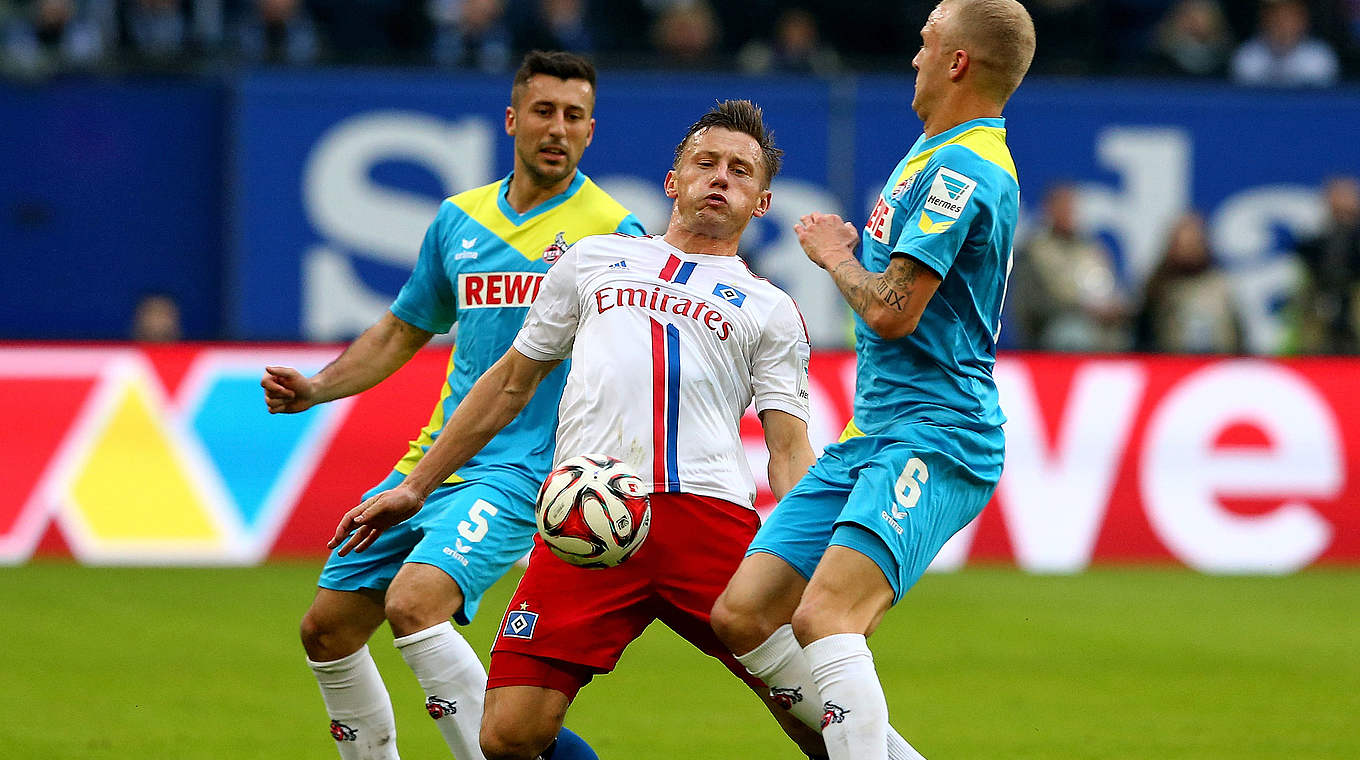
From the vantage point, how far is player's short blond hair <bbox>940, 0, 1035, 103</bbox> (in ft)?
17.9

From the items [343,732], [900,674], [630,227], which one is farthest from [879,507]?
[900,674]

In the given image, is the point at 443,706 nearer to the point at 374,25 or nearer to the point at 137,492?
the point at 137,492

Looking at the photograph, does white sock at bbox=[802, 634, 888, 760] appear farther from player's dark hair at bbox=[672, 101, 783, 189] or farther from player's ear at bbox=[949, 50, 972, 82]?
player's ear at bbox=[949, 50, 972, 82]

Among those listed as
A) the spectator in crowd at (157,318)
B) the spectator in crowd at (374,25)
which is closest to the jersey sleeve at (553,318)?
the spectator in crowd at (157,318)

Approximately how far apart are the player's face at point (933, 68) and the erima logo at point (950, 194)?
1.16 feet

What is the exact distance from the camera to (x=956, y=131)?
5.46 meters

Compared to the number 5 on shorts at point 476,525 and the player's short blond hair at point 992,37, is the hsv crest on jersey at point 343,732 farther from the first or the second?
the player's short blond hair at point 992,37

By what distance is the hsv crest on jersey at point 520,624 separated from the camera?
5410 millimetres

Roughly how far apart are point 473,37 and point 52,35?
361 cm

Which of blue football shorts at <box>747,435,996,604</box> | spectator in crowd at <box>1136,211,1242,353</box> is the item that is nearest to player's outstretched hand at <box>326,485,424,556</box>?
blue football shorts at <box>747,435,996,604</box>

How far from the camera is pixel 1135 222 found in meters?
16.4

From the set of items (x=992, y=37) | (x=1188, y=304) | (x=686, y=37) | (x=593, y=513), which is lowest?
(x=1188, y=304)

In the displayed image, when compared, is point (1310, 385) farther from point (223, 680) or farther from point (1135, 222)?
point (223, 680)

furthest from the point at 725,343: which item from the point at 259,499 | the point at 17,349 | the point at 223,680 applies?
the point at 17,349
